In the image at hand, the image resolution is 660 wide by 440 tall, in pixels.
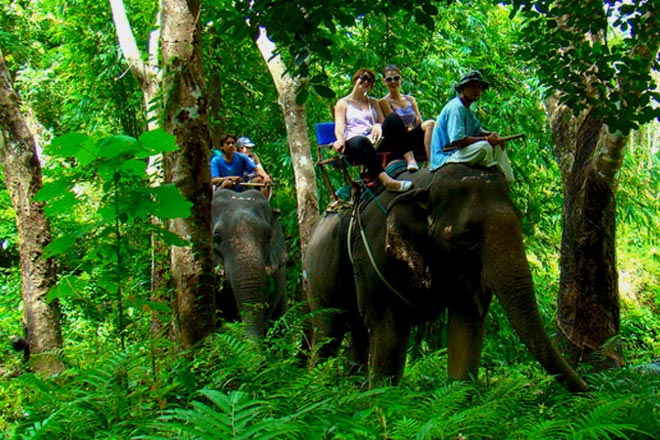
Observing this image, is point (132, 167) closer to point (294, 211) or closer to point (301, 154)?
point (301, 154)

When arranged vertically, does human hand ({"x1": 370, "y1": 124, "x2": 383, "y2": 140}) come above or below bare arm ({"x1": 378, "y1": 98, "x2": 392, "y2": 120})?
below

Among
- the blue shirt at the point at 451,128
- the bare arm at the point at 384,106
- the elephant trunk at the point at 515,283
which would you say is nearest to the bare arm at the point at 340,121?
the bare arm at the point at 384,106

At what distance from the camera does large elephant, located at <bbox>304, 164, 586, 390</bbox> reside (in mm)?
5656

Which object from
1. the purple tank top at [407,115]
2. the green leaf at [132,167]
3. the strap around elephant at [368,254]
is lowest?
the strap around elephant at [368,254]

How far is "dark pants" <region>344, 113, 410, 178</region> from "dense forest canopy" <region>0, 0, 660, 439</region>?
66 centimetres

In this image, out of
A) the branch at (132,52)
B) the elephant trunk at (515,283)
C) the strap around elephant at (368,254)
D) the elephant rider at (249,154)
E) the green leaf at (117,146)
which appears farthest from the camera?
the elephant rider at (249,154)

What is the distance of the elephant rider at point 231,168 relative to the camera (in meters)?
10.3

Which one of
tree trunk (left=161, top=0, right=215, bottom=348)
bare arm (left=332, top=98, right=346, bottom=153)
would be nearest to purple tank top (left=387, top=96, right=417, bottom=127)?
bare arm (left=332, top=98, right=346, bottom=153)

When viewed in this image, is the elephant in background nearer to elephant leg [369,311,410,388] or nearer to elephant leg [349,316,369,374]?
elephant leg [349,316,369,374]

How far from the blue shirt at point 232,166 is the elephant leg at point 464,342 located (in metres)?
5.02

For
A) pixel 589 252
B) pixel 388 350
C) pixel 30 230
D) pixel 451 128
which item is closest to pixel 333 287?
pixel 388 350

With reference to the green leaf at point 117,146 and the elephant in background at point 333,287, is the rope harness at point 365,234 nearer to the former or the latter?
the elephant in background at point 333,287

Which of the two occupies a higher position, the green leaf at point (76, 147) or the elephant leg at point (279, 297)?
the green leaf at point (76, 147)

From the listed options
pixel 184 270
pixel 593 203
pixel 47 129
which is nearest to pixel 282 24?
pixel 184 270
